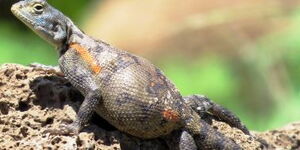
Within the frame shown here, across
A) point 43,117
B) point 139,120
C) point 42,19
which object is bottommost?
point 43,117

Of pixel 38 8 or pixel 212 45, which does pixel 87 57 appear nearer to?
pixel 38 8

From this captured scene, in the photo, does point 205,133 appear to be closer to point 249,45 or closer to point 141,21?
point 249,45

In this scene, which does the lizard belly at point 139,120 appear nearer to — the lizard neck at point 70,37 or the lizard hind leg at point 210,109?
the lizard hind leg at point 210,109

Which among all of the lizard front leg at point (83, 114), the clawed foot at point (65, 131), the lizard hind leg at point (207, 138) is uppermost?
the lizard hind leg at point (207, 138)

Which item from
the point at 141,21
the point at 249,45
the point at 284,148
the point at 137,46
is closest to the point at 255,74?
the point at 249,45

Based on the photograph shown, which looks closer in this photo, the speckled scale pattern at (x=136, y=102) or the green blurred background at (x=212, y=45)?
the speckled scale pattern at (x=136, y=102)

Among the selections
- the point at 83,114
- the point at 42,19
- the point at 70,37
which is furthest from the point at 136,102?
the point at 42,19

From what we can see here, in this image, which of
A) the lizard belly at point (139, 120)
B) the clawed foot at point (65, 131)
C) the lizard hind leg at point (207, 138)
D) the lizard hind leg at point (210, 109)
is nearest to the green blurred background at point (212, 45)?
the lizard hind leg at point (210, 109)
